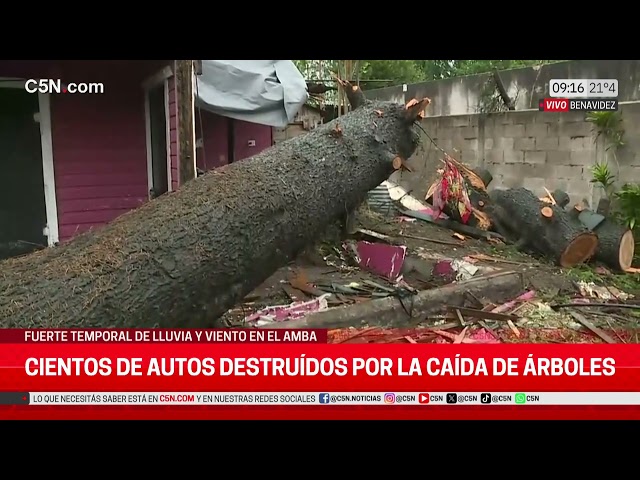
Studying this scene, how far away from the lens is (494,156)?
19.9 ft

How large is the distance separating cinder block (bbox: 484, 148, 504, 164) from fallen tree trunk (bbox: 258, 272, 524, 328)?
6.53ft

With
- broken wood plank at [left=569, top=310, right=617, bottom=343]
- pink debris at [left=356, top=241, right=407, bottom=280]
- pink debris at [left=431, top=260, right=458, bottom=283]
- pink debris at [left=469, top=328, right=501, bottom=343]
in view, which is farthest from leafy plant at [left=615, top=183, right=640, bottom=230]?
pink debris at [left=356, top=241, right=407, bottom=280]

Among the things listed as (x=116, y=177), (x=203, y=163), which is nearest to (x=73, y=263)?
(x=116, y=177)

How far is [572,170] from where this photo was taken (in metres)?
5.08

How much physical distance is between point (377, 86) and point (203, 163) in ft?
6.20

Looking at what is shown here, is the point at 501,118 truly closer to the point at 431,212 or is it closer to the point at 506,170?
the point at 506,170

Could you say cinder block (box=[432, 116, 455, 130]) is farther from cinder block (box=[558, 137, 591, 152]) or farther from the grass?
the grass

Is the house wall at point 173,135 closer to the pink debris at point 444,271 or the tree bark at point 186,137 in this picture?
the tree bark at point 186,137

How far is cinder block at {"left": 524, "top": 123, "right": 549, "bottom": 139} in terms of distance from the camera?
508 cm

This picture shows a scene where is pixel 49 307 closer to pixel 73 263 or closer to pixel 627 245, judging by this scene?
pixel 73 263

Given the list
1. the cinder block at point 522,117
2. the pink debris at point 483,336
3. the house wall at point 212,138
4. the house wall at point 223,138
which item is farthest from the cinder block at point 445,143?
the pink debris at point 483,336

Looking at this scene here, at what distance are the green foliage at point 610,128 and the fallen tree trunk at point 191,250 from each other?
6.21 ft

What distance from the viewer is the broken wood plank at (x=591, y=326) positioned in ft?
10.3

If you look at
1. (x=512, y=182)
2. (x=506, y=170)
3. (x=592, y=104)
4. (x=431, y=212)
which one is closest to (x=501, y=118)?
(x=506, y=170)
